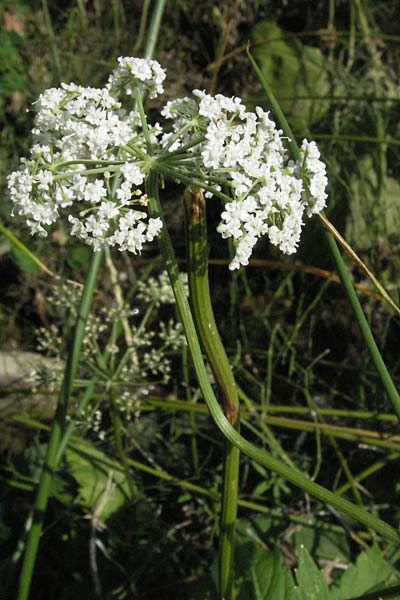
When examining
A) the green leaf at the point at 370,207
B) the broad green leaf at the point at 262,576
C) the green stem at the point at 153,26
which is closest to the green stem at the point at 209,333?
the broad green leaf at the point at 262,576

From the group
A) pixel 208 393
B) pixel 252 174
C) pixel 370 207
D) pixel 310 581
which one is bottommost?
pixel 310 581

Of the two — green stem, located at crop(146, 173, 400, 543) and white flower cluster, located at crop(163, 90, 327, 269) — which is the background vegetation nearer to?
green stem, located at crop(146, 173, 400, 543)

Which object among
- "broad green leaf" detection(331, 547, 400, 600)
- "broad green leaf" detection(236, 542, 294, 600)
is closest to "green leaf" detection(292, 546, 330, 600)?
"broad green leaf" detection(236, 542, 294, 600)

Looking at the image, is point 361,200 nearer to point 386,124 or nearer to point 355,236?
point 355,236

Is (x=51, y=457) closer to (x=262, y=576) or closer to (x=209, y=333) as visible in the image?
(x=262, y=576)

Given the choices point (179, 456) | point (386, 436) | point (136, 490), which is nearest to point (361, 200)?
point (386, 436)

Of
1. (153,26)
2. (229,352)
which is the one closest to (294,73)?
(153,26)
